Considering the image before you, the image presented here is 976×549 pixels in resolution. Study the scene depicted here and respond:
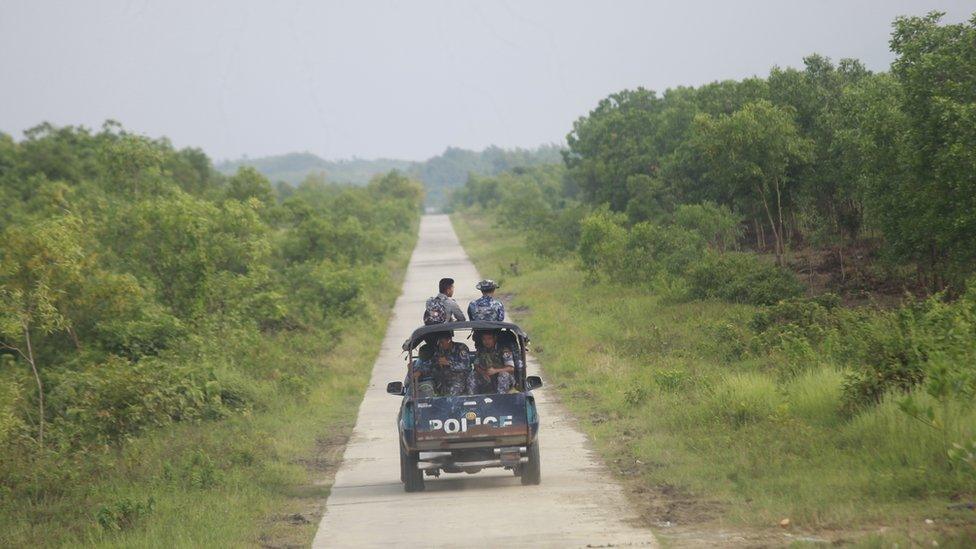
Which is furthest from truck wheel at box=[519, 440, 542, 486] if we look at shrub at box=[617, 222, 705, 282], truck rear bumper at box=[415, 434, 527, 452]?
shrub at box=[617, 222, 705, 282]

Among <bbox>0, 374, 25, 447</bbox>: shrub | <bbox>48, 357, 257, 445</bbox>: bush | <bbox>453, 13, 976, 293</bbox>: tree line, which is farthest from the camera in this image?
<bbox>453, 13, 976, 293</bbox>: tree line

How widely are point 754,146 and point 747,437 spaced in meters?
20.3

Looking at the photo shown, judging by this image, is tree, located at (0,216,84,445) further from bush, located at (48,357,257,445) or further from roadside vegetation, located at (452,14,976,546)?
roadside vegetation, located at (452,14,976,546)

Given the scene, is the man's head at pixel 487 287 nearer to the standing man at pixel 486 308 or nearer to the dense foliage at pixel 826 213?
the standing man at pixel 486 308

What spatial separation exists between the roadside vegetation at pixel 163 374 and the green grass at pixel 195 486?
0.12ft

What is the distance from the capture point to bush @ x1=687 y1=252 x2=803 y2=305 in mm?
28438

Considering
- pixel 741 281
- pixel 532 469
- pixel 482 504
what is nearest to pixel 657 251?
pixel 741 281

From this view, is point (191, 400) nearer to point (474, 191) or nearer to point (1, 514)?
point (1, 514)

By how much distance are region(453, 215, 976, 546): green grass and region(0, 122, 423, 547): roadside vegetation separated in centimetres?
404

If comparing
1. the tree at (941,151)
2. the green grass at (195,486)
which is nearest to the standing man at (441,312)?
the green grass at (195,486)

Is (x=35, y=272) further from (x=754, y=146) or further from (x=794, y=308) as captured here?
(x=754, y=146)

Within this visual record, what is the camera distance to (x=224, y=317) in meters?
26.1

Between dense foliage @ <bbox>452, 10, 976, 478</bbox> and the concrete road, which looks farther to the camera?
dense foliage @ <bbox>452, 10, 976, 478</bbox>

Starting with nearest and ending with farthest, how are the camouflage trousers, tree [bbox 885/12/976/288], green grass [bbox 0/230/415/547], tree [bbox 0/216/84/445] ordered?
green grass [bbox 0/230/415/547] < the camouflage trousers < tree [bbox 0/216/84/445] < tree [bbox 885/12/976/288]
